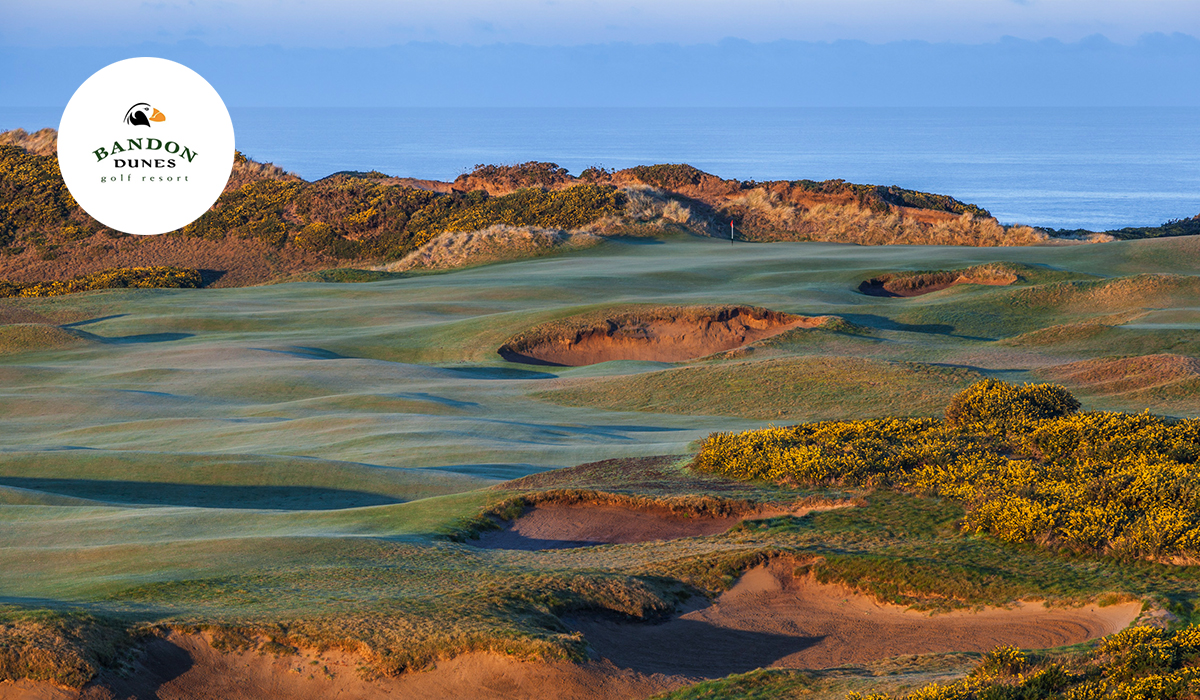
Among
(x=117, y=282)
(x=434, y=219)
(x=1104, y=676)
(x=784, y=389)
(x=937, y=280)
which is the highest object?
(x=434, y=219)

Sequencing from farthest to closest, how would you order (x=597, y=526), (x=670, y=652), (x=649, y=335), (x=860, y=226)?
(x=860, y=226) → (x=649, y=335) → (x=597, y=526) → (x=670, y=652)

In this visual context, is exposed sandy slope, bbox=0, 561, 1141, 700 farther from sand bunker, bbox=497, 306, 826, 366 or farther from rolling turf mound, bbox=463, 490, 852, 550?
sand bunker, bbox=497, 306, 826, 366

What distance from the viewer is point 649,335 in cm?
3472

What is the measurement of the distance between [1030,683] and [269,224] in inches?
2756

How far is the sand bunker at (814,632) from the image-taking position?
967cm

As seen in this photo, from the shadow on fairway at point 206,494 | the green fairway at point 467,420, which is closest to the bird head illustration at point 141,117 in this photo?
the green fairway at point 467,420

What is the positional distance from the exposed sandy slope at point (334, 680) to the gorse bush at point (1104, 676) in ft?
7.67

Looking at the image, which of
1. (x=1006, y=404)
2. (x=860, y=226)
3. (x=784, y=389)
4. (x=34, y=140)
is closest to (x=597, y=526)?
(x=1006, y=404)

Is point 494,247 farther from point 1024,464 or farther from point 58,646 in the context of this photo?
point 58,646

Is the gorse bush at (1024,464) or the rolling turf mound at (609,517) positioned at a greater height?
the gorse bush at (1024,464)

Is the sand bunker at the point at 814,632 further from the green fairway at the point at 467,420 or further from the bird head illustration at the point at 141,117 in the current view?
the bird head illustration at the point at 141,117

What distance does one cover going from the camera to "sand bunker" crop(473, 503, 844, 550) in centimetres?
1358

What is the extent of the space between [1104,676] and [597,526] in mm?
7605

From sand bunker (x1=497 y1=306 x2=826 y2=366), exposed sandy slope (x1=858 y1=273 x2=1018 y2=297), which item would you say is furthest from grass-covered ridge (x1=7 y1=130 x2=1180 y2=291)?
sand bunker (x1=497 y1=306 x2=826 y2=366)
